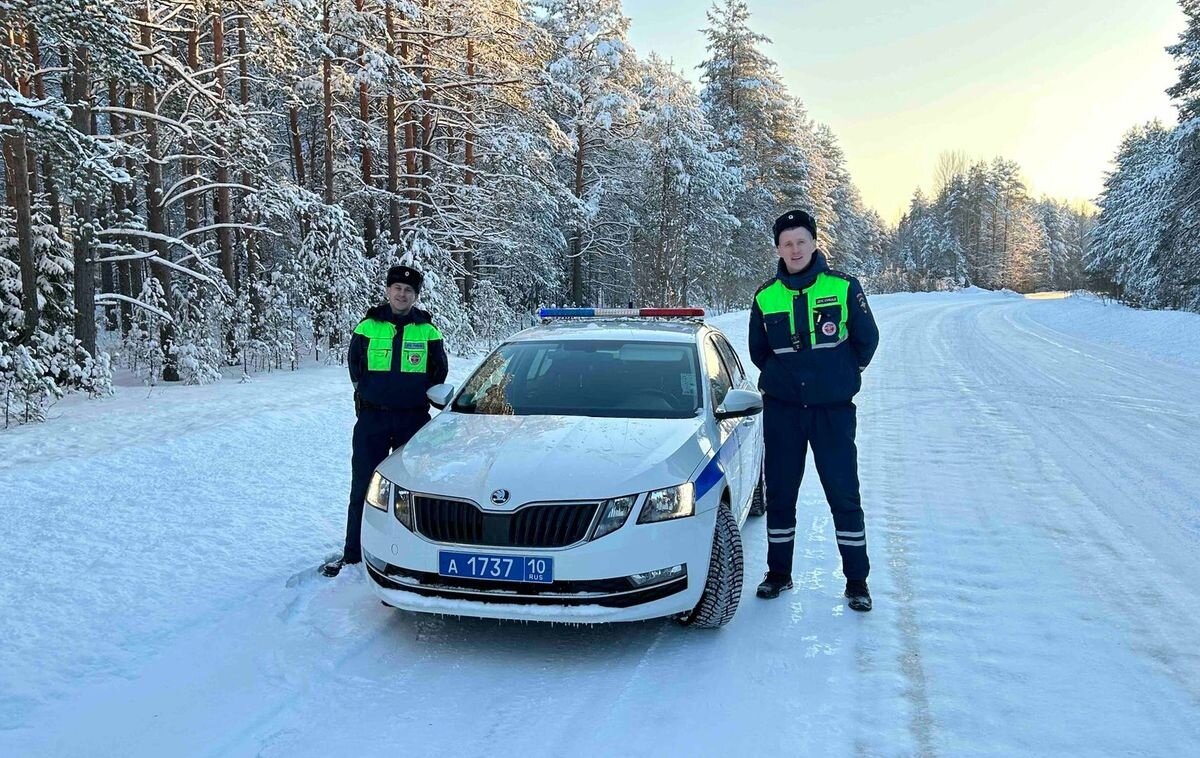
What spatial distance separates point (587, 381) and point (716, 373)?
35.6 inches

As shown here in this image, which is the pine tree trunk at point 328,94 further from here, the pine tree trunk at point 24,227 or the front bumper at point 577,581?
the front bumper at point 577,581

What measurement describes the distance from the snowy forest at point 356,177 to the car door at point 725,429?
7.35 metres

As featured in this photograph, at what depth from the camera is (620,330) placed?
5594mm

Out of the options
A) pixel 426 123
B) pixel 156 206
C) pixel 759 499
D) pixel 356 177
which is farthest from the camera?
pixel 426 123

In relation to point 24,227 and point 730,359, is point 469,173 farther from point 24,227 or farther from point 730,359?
point 730,359

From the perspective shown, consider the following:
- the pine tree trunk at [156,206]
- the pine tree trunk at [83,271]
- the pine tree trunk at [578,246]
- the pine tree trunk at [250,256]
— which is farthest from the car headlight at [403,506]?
the pine tree trunk at [578,246]

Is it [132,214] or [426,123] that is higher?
[426,123]

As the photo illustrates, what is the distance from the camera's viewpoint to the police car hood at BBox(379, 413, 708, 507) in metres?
3.64

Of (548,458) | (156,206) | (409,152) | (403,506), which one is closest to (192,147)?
(156,206)

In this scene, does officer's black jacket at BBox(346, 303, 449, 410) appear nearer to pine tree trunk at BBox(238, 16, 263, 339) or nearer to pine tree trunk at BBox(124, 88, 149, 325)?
pine tree trunk at BBox(124, 88, 149, 325)

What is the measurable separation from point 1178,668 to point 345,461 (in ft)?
21.8

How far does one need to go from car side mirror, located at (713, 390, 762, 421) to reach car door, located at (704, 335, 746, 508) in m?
0.09

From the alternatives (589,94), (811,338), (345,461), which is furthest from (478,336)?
(811,338)

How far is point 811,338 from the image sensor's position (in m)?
4.36
